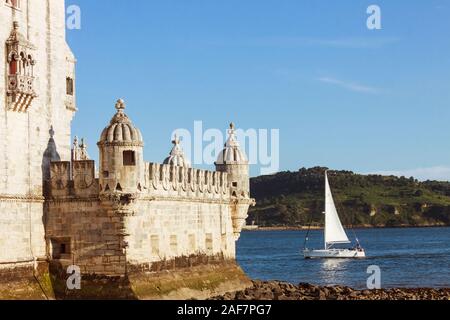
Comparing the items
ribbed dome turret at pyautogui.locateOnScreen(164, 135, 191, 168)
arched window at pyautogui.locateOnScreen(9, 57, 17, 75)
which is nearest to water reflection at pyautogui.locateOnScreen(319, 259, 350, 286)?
ribbed dome turret at pyautogui.locateOnScreen(164, 135, 191, 168)

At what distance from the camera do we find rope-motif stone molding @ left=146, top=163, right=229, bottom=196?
130 feet

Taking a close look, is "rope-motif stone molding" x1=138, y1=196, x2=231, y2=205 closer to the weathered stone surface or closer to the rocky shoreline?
the weathered stone surface

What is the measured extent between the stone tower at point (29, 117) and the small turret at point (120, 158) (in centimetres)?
254

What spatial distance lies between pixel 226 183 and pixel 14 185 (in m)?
15.5

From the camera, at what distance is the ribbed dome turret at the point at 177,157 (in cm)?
5094

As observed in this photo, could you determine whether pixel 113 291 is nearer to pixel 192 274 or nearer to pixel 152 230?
pixel 152 230

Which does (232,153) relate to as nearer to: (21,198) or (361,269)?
(21,198)

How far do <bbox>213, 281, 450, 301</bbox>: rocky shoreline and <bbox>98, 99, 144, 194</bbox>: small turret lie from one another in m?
8.19

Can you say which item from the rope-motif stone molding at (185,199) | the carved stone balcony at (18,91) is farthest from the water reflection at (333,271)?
the carved stone balcony at (18,91)

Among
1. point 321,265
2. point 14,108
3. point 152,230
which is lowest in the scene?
point 321,265

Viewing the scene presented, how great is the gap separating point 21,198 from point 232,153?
54.8 ft
